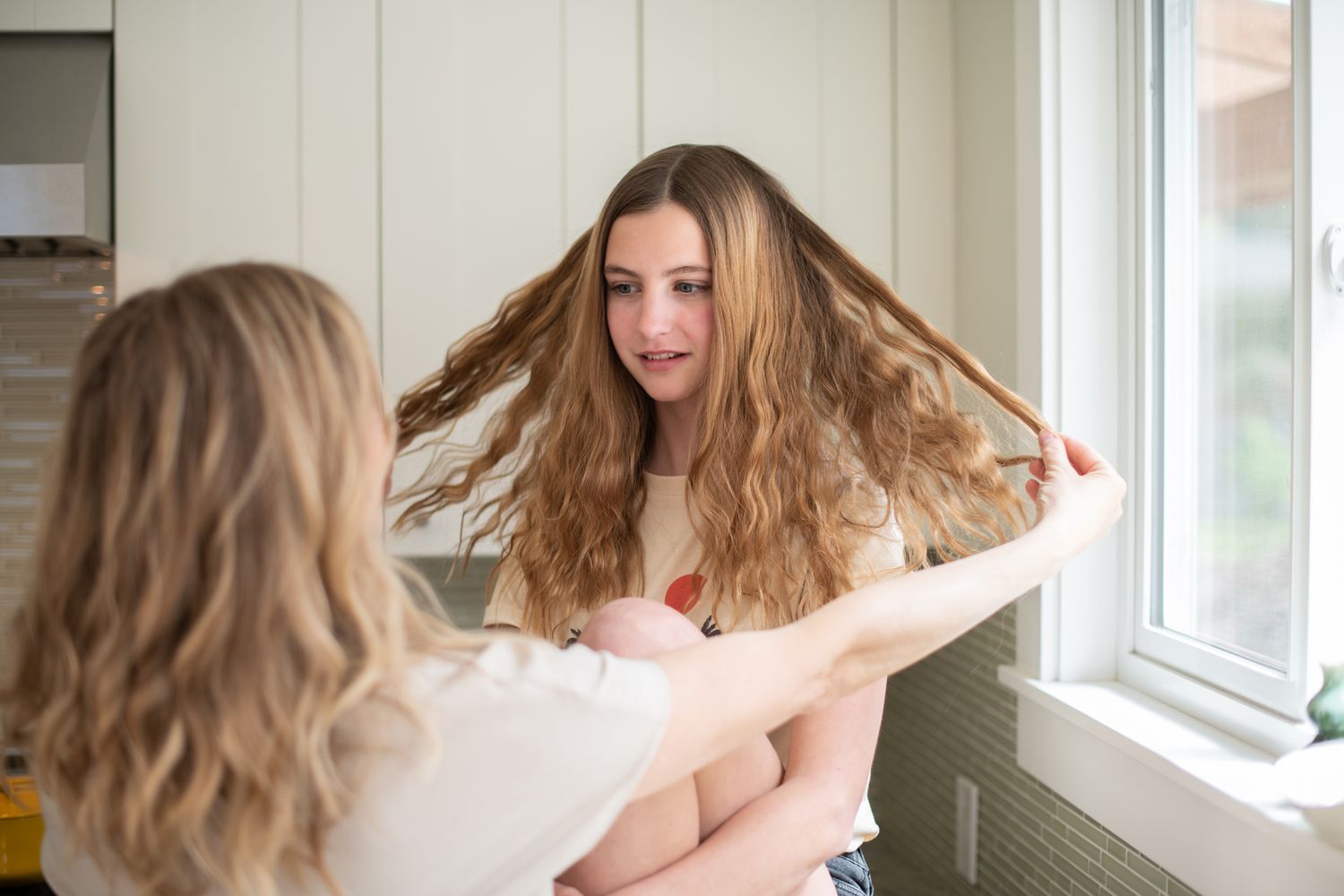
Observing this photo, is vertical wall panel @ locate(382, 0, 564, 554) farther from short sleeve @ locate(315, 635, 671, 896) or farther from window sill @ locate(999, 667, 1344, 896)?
short sleeve @ locate(315, 635, 671, 896)

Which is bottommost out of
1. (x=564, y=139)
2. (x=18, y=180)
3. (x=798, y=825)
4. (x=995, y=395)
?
(x=798, y=825)

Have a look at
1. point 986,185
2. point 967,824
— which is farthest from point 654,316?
point 967,824

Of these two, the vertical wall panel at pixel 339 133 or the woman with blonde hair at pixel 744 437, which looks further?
the vertical wall panel at pixel 339 133

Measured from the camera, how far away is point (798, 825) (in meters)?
1.08

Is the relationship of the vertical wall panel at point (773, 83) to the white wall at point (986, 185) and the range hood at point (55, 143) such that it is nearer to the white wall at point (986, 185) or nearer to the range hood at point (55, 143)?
the white wall at point (986, 185)

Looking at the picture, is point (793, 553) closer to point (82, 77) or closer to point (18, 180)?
point (18, 180)

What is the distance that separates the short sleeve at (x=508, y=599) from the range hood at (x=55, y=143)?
0.82m

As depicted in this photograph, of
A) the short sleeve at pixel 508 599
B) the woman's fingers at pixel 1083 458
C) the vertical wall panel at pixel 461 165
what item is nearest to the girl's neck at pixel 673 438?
the short sleeve at pixel 508 599

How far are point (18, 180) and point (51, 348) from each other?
38 cm

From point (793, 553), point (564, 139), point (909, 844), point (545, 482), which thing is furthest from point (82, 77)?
point (909, 844)

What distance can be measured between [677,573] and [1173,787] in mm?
614

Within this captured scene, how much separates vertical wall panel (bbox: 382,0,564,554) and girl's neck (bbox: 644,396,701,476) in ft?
1.22

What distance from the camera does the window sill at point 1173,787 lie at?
104cm

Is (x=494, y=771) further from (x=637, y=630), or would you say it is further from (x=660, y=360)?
(x=660, y=360)
